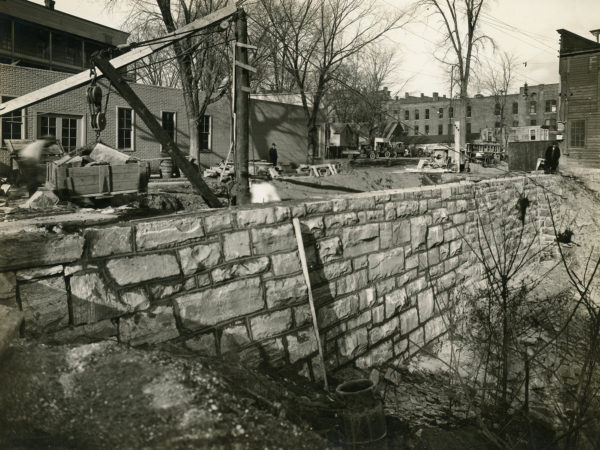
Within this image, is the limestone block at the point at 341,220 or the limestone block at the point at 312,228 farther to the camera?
the limestone block at the point at 341,220

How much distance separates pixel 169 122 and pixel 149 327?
21.1m

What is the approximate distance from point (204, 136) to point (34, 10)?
940 centimetres

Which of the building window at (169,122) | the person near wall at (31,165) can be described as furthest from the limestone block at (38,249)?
the building window at (169,122)

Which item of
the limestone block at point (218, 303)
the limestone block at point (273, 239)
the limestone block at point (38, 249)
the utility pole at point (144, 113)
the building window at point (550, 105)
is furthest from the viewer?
the building window at point (550, 105)

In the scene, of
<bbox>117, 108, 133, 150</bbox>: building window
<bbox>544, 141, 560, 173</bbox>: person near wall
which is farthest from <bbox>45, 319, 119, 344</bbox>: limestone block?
<bbox>117, 108, 133, 150</bbox>: building window

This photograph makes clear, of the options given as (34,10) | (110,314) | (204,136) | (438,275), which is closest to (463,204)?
(438,275)

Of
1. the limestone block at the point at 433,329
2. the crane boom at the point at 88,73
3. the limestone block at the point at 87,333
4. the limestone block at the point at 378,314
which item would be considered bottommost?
the limestone block at the point at 433,329

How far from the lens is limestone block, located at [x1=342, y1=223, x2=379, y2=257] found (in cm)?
531

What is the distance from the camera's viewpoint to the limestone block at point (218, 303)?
364 cm

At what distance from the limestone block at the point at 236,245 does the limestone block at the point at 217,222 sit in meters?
0.08

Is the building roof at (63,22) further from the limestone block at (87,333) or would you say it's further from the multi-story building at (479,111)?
the multi-story building at (479,111)

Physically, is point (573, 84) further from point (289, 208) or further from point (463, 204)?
point (289, 208)

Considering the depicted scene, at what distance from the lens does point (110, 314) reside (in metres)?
3.20

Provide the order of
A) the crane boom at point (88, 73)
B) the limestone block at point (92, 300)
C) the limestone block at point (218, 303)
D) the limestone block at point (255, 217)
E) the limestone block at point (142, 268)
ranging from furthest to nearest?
the crane boom at point (88, 73)
the limestone block at point (255, 217)
the limestone block at point (218, 303)
the limestone block at point (142, 268)
the limestone block at point (92, 300)
